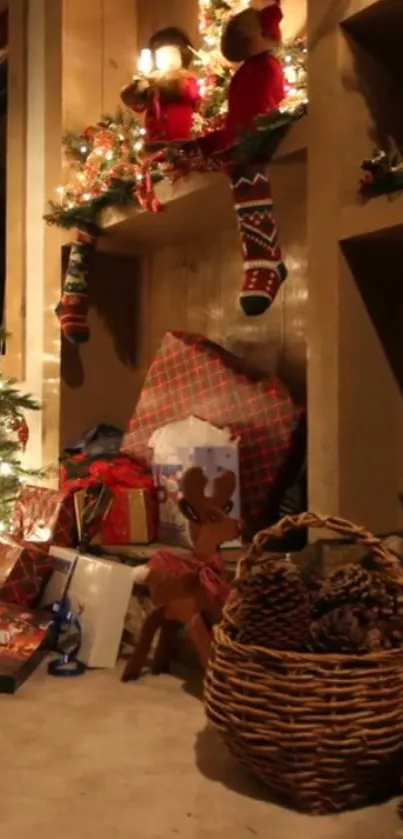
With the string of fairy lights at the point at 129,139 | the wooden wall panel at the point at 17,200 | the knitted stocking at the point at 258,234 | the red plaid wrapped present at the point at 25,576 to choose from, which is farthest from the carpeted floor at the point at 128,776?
the wooden wall panel at the point at 17,200

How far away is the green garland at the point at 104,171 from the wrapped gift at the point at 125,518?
0.63 metres

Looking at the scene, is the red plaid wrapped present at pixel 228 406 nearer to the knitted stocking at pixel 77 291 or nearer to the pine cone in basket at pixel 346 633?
the knitted stocking at pixel 77 291

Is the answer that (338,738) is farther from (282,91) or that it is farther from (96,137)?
(96,137)

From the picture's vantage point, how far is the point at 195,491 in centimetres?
133

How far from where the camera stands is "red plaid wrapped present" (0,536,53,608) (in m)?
1.64

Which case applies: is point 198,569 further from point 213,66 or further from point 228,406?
point 213,66

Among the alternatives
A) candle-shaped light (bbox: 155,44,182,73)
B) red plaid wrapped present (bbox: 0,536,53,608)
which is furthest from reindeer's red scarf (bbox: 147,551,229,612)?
candle-shaped light (bbox: 155,44,182,73)

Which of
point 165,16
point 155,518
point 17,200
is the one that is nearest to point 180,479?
point 155,518

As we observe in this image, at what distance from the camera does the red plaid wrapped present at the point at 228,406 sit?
1.75m

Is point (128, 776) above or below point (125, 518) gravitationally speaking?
below

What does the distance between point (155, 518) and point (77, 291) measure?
635mm

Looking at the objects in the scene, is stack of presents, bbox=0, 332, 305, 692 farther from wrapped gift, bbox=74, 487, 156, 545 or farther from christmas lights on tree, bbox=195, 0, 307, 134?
christmas lights on tree, bbox=195, 0, 307, 134

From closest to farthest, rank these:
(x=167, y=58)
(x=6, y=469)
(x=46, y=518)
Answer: (x=46, y=518), (x=167, y=58), (x=6, y=469)

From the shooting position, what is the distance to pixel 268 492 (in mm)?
1749
